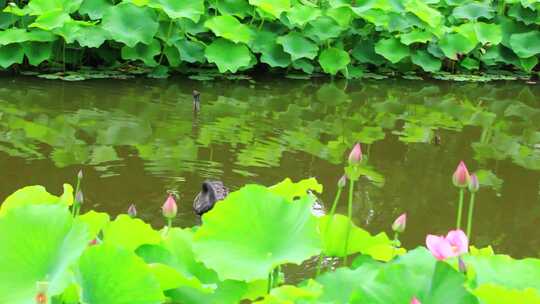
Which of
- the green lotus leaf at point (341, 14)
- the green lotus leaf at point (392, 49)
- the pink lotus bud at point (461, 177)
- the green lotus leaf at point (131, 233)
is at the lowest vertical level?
the green lotus leaf at point (131, 233)

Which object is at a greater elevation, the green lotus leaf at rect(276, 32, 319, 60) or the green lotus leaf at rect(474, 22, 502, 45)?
the green lotus leaf at rect(474, 22, 502, 45)

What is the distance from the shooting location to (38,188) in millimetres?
1360

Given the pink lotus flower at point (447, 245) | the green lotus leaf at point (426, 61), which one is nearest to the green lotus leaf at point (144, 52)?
the green lotus leaf at point (426, 61)

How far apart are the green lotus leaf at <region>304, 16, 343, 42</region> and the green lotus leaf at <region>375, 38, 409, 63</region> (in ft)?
1.16

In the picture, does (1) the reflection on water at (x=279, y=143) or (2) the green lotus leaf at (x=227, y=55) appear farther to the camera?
(2) the green lotus leaf at (x=227, y=55)

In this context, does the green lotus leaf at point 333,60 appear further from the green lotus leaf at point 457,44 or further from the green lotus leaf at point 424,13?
the green lotus leaf at point 457,44

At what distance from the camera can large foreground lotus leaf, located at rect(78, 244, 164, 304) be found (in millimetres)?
1008

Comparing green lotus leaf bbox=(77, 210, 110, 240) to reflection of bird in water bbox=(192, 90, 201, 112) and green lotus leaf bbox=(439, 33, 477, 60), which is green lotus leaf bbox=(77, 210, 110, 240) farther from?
green lotus leaf bbox=(439, 33, 477, 60)

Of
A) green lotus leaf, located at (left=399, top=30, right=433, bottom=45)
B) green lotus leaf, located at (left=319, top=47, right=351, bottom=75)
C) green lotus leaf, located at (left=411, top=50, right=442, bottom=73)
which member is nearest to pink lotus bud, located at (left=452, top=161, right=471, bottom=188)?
green lotus leaf, located at (left=319, top=47, right=351, bottom=75)

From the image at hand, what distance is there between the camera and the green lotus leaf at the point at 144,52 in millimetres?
5262

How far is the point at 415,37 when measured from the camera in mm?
6055

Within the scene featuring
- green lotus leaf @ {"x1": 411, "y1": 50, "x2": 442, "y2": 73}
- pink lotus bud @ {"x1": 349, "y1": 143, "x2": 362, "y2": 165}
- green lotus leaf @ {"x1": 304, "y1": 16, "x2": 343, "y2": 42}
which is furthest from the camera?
green lotus leaf @ {"x1": 411, "y1": 50, "x2": 442, "y2": 73}

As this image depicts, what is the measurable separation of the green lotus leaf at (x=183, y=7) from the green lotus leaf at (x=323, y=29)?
0.83 metres

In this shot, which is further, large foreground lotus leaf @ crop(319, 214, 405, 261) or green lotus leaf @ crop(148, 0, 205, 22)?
green lotus leaf @ crop(148, 0, 205, 22)
